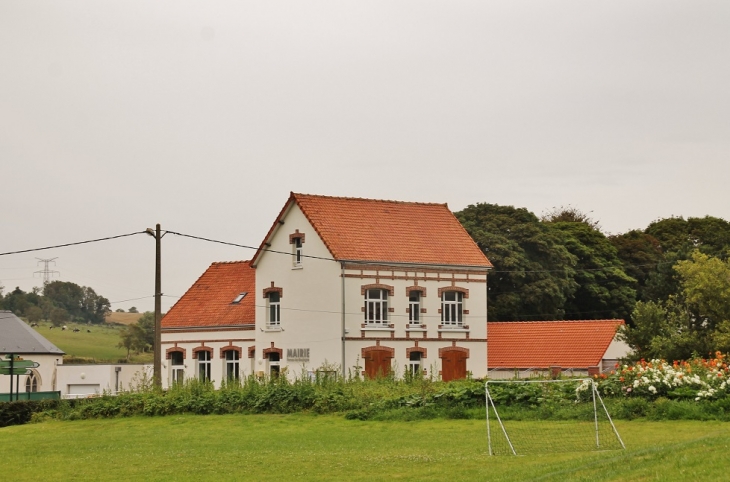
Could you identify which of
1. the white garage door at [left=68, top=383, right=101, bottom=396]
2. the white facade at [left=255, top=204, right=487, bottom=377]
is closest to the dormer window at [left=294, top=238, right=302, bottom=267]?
the white facade at [left=255, top=204, right=487, bottom=377]

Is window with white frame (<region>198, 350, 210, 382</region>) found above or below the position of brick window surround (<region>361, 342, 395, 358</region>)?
below

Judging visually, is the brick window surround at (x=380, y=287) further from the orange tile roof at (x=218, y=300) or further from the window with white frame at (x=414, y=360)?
the orange tile roof at (x=218, y=300)

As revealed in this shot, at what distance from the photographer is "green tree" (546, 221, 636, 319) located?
245 ft

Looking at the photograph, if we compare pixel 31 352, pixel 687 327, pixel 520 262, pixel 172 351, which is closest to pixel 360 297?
pixel 172 351

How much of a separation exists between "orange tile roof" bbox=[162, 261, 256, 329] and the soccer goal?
30.6 metres

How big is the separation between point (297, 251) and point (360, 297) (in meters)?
4.45

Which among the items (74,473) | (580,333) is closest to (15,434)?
(74,473)

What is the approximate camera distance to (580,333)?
59.4m

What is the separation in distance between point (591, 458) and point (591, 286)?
5730 centimetres

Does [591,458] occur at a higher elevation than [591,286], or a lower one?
lower

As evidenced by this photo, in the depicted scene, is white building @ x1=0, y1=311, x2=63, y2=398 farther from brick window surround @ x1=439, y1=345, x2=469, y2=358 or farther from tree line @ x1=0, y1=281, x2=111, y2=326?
tree line @ x1=0, y1=281, x2=111, y2=326

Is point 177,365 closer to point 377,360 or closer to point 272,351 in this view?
point 272,351

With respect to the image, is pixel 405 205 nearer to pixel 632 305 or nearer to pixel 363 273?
pixel 363 273

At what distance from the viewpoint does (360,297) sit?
172 ft
